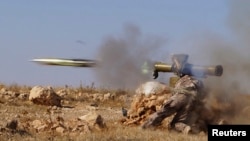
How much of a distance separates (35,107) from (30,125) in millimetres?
6103

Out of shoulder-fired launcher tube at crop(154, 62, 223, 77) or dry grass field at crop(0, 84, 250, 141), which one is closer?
dry grass field at crop(0, 84, 250, 141)

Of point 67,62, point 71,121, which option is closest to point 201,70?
point 71,121

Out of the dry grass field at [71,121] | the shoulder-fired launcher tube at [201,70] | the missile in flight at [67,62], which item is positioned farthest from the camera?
the missile in flight at [67,62]

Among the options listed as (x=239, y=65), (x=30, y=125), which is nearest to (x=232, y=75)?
(x=239, y=65)

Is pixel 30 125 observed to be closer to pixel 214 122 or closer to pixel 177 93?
pixel 177 93

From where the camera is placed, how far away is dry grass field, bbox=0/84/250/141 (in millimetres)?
12961

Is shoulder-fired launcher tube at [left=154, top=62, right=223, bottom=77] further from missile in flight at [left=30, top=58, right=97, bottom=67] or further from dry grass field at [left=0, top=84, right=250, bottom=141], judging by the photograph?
missile in flight at [left=30, top=58, right=97, bottom=67]

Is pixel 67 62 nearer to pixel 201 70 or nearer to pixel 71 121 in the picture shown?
pixel 71 121

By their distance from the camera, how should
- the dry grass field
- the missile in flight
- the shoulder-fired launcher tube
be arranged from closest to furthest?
the dry grass field < the shoulder-fired launcher tube < the missile in flight

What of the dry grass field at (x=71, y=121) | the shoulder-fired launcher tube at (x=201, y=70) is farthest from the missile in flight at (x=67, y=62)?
the shoulder-fired launcher tube at (x=201, y=70)

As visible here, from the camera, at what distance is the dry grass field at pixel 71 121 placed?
12961 mm

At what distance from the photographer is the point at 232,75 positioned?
17.6 metres

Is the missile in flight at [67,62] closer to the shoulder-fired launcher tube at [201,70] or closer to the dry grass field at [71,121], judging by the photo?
the dry grass field at [71,121]

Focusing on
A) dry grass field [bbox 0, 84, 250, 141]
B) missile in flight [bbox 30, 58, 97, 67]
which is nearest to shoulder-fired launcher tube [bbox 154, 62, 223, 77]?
dry grass field [bbox 0, 84, 250, 141]
